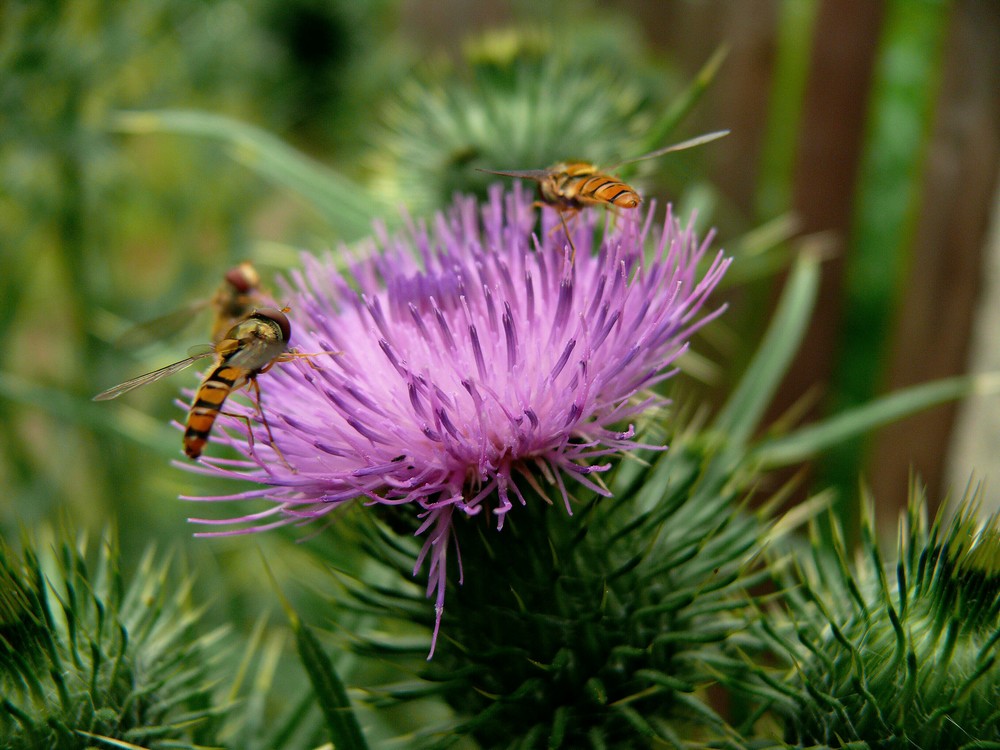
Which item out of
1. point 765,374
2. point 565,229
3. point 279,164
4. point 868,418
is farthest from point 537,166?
point 868,418

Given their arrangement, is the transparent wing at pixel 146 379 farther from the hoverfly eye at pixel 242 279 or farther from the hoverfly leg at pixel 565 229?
the hoverfly leg at pixel 565 229

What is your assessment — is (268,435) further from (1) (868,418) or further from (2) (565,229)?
(1) (868,418)

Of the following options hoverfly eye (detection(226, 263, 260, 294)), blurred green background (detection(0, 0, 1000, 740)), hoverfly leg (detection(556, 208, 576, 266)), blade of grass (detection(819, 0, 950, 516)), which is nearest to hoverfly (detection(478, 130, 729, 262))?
hoverfly leg (detection(556, 208, 576, 266))

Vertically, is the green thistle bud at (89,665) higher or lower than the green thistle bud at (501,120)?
lower

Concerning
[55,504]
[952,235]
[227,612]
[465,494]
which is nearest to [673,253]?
[465,494]

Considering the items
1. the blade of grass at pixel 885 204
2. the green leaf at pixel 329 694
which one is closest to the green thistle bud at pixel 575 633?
the green leaf at pixel 329 694

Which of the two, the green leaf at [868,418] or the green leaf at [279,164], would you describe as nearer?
the green leaf at [868,418]
